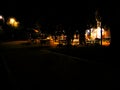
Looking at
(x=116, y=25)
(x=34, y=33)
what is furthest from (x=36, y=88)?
(x=34, y=33)

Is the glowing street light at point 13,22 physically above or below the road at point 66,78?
above

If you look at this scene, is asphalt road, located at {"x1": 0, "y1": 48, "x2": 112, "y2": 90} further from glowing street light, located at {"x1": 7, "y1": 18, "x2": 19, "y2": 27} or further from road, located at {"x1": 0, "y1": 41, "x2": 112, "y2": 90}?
glowing street light, located at {"x1": 7, "y1": 18, "x2": 19, "y2": 27}

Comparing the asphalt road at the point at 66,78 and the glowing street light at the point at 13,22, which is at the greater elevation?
the glowing street light at the point at 13,22

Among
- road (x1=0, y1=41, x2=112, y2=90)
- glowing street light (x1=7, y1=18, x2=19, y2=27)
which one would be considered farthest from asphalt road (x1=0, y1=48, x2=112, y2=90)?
glowing street light (x1=7, y1=18, x2=19, y2=27)

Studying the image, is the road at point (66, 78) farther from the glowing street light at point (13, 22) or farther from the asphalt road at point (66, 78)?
the glowing street light at point (13, 22)

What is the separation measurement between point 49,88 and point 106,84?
210 cm

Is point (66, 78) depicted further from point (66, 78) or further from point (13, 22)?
point (13, 22)

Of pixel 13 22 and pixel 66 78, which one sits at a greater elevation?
pixel 13 22

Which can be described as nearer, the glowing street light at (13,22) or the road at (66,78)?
the road at (66,78)

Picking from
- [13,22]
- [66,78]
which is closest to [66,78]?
[66,78]

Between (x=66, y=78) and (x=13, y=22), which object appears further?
(x=13, y=22)

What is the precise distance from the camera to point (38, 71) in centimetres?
1124

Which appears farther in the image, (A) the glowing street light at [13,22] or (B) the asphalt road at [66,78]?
(A) the glowing street light at [13,22]

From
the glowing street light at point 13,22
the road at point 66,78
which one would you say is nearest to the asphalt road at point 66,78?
the road at point 66,78
